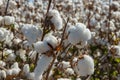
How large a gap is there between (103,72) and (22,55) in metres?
1.18

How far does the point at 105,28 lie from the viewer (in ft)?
20.4

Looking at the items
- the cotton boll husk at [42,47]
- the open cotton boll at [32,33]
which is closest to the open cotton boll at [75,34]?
the cotton boll husk at [42,47]

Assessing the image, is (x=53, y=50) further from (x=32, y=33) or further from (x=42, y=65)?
(x=32, y=33)

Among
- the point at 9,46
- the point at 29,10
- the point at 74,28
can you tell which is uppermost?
the point at 29,10

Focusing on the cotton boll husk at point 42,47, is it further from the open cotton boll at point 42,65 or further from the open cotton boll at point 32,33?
the open cotton boll at point 32,33

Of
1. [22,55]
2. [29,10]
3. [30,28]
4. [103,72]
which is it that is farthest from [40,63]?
[29,10]

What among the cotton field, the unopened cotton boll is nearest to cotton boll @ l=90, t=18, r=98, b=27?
the cotton field

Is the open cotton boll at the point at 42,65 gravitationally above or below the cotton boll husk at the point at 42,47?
below

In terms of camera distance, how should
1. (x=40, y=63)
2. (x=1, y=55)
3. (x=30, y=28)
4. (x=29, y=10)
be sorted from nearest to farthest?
1. (x=40, y=63)
2. (x=30, y=28)
3. (x=1, y=55)
4. (x=29, y=10)

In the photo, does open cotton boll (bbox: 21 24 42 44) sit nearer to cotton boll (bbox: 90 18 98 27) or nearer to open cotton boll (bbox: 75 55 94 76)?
open cotton boll (bbox: 75 55 94 76)

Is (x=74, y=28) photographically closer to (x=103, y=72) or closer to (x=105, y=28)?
(x=103, y=72)

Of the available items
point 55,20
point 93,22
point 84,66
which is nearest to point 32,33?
point 55,20

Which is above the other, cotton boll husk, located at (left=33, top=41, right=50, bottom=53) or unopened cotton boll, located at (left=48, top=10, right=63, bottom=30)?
unopened cotton boll, located at (left=48, top=10, right=63, bottom=30)

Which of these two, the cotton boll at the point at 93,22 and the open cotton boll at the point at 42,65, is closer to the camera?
the open cotton boll at the point at 42,65
